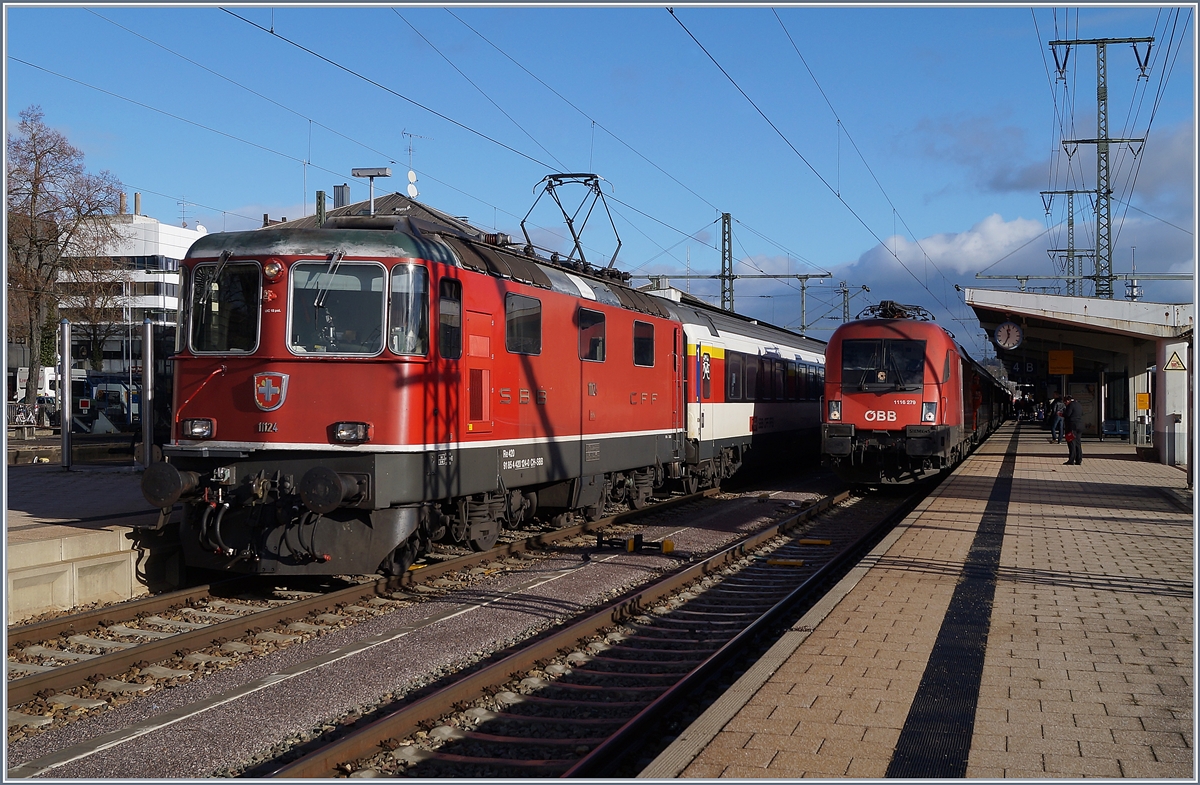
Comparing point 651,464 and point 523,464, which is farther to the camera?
point 651,464

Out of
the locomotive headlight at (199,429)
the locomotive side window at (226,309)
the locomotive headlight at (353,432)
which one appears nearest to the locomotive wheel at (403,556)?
the locomotive headlight at (353,432)

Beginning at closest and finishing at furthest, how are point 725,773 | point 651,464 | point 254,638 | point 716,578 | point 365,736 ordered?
point 725,773, point 365,736, point 254,638, point 716,578, point 651,464

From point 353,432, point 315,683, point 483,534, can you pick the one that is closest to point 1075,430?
point 483,534

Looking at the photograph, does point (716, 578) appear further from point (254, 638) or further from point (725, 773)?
point (725, 773)

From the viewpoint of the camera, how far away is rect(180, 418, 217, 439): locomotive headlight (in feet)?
30.3

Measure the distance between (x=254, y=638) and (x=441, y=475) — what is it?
2.37 meters

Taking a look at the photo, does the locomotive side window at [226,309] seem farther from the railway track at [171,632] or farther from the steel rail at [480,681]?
the steel rail at [480,681]

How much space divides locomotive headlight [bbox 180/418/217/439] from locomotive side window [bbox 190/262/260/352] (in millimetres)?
670

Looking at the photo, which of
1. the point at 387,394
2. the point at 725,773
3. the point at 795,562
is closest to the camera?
the point at 725,773

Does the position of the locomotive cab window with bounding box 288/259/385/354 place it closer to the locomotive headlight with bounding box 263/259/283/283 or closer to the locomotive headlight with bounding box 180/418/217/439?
the locomotive headlight with bounding box 263/259/283/283

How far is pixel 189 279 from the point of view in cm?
952

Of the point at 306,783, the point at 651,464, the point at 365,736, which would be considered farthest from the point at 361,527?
the point at 651,464

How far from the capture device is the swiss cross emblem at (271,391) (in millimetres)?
9047

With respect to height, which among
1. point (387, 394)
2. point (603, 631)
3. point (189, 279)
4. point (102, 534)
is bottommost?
point (603, 631)
